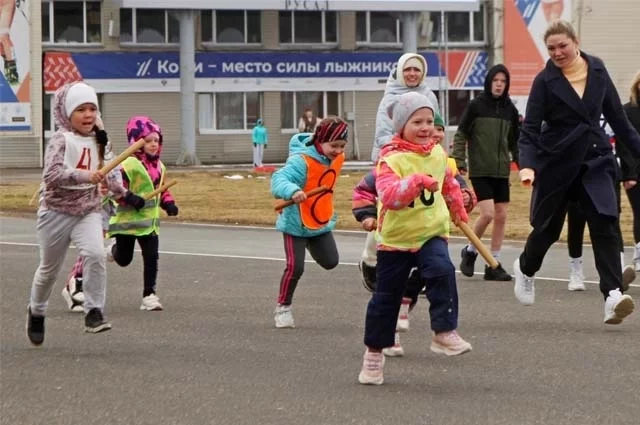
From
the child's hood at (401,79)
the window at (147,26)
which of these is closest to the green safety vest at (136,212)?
the child's hood at (401,79)

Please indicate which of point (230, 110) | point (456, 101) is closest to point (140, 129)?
point (230, 110)

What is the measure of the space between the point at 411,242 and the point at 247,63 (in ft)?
155

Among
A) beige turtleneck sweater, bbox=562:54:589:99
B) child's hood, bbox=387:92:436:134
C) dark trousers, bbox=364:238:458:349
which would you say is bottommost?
dark trousers, bbox=364:238:458:349

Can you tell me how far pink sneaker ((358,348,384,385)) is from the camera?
8328mm

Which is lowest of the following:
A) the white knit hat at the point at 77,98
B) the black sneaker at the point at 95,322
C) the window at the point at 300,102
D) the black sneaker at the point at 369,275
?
the black sneaker at the point at 95,322

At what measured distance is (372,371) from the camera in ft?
27.4

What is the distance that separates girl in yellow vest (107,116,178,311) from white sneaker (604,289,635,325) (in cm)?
356

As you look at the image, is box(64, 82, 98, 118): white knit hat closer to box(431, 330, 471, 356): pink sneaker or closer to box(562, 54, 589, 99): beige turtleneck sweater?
box(431, 330, 471, 356): pink sneaker

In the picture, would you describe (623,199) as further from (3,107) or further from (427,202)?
(3,107)

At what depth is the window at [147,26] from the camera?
5394 cm

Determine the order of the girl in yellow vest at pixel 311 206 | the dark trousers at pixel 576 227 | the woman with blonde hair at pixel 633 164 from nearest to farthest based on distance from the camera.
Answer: the girl in yellow vest at pixel 311 206, the woman with blonde hair at pixel 633 164, the dark trousers at pixel 576 227

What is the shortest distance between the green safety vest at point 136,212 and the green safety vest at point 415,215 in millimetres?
3922

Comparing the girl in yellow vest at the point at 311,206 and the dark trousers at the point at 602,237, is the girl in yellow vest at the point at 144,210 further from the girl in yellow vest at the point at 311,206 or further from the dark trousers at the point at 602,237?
the dark trousers at the point at 602,237

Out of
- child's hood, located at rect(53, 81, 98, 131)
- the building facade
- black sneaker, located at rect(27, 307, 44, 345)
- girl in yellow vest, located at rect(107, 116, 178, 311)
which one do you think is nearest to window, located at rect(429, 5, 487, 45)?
the building facade
